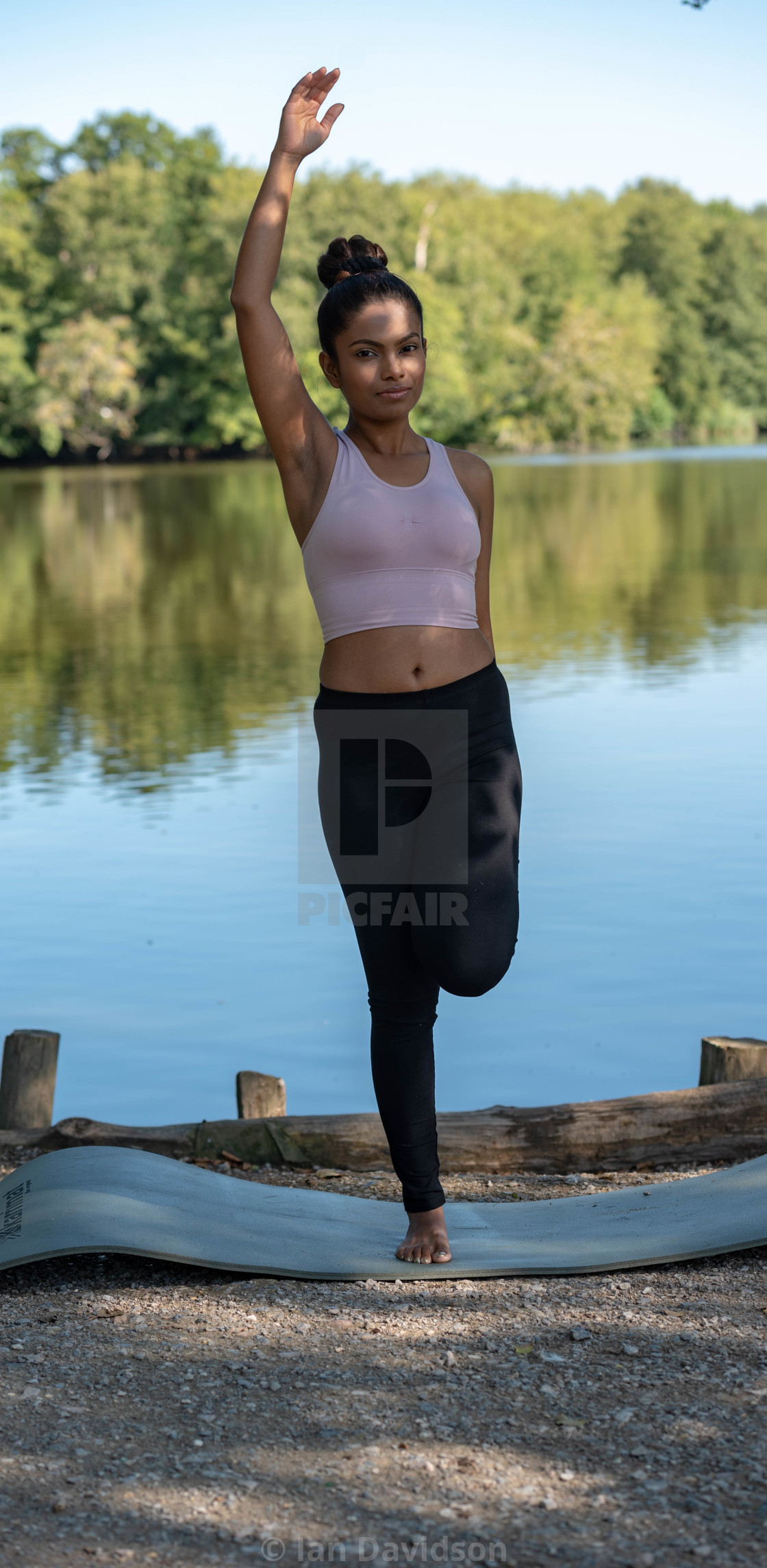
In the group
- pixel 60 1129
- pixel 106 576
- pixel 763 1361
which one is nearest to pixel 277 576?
pixel 106 576

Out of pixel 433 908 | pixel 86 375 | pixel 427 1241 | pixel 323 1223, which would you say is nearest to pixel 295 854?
pixel 323 1223

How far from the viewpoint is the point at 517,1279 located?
391cm

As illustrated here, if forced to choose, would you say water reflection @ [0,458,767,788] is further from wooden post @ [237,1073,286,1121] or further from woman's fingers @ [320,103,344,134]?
woman's fingers @ [320,103,344,134]

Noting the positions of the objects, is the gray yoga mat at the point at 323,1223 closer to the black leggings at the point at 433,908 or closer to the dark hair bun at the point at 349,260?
the black leggings at the point at 433,908

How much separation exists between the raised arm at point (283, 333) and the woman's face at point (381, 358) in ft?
0.41

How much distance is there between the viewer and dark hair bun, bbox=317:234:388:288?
152 inches

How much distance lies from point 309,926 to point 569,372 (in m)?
72.0

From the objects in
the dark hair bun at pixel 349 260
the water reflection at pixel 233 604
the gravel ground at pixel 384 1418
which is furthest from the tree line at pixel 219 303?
the gravel ground at pixel 384 1418

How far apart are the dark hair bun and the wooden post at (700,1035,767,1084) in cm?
283

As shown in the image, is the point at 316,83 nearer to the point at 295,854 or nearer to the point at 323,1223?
the point at 323,1223

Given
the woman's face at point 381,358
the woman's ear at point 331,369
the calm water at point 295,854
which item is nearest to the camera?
the woman's face at point 381,358

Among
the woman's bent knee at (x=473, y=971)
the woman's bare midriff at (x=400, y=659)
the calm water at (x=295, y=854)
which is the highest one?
the woman's bare midriff at (x=400, y=659)

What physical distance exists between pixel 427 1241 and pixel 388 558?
5.61 ft

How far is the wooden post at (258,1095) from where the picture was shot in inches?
221
